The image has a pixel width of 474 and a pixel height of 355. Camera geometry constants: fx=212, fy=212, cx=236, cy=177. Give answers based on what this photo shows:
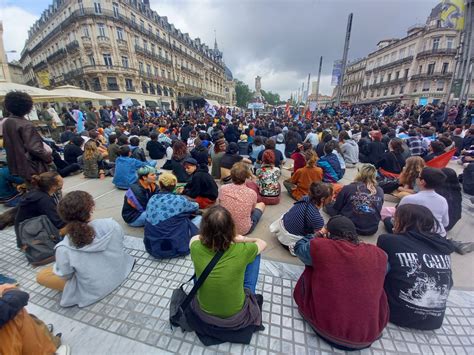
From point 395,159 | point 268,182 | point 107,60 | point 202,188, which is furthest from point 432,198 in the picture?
point 107,60

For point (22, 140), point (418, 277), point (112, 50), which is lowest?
point (418, 277)

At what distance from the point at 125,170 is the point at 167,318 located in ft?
14.0

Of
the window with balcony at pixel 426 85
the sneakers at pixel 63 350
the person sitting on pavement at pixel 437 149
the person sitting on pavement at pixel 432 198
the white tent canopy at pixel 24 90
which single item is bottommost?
the sneakers at pixel 63 350

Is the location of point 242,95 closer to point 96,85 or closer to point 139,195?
point 96,85

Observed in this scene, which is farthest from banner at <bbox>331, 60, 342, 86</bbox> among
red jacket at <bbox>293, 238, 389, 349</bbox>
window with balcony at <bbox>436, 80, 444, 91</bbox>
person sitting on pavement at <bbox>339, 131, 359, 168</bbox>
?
window with balcony at <bbox>436, 80, 444, 91</bbox>

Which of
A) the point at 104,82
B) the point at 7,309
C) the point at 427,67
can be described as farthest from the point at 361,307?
the point at 427,67

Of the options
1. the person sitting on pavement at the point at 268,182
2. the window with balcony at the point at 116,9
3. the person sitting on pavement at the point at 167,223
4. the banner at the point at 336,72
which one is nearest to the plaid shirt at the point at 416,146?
the person sitting on pavement at the point at 268,182

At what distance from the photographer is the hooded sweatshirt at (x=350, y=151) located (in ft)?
24.1

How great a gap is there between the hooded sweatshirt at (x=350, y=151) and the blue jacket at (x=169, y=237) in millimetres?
6503

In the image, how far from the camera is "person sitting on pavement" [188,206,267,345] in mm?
1659

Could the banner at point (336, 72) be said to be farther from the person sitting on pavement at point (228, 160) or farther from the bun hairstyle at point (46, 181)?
the bun hairstyle at point (46, 181)

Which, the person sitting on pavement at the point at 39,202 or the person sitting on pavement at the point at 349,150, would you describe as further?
the person sitting on pavement at the point at 349,150

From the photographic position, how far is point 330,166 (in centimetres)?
539

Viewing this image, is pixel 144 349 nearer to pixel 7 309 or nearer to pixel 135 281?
pixel 135 281
